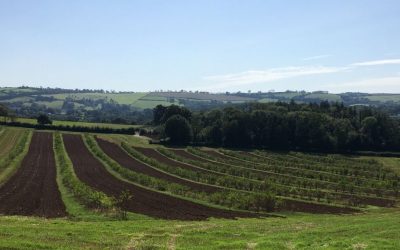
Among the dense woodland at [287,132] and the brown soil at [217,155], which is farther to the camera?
the dense woodland at [287,132]

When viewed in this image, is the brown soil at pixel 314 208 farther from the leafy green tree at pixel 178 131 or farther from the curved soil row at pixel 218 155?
the leafy green tree at pixel 178 131

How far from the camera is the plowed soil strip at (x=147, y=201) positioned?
1801 inches

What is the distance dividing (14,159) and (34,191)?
36.5 m

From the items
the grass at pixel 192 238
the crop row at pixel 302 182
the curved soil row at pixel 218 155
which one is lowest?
the curved soil row at pixel 218 155

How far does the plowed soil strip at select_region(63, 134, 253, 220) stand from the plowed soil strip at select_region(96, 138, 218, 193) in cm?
645

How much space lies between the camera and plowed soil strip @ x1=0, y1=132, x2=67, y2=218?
44.5 m

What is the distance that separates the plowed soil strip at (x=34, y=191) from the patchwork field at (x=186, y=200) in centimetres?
11

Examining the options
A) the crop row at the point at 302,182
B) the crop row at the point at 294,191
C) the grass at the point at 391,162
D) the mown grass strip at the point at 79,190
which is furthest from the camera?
the grass at the point at 391,162

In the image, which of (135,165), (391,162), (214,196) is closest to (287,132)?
(391,162)

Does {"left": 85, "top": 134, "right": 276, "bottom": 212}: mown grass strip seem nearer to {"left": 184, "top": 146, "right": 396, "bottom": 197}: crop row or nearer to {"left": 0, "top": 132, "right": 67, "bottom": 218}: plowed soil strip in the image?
{"left": 0, "top": 132, "right": 67, "bottom": 218}: plowed soil strip

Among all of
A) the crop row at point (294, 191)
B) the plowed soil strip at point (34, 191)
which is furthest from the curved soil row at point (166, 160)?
the plowed soil strip at point (34, 191)

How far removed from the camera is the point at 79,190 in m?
53.2

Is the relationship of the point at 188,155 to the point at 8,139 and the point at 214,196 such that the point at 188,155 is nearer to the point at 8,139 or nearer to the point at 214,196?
the point at 8,139

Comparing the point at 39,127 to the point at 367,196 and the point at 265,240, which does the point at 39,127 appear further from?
the point at 265,240
